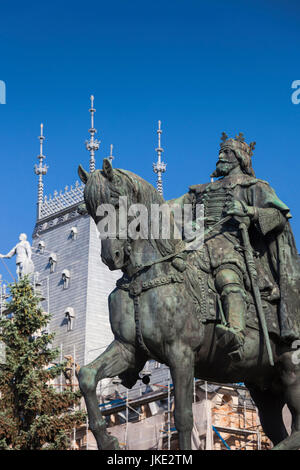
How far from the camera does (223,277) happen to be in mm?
11242

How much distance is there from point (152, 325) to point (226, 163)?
2692mm

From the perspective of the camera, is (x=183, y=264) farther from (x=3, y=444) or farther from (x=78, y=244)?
(x=78, y=244)

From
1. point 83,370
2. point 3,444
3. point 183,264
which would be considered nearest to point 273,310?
point 183,264

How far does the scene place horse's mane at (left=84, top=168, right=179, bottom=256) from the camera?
35.3 feet

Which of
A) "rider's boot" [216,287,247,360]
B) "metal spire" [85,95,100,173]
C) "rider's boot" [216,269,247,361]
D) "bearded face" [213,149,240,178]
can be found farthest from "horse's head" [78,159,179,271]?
"metal spire" [85,95,100,173]

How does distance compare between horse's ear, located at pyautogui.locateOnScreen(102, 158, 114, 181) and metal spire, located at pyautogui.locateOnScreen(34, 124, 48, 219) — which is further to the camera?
metal spire, located at pyautogui.locateOnScreen(34, 124, 48, 219)

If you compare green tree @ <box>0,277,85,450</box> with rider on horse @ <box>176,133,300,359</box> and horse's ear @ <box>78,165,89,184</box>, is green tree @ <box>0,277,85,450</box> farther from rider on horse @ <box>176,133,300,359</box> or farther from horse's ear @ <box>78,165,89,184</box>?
horse's ear @ <box>78,165,89,184</box>

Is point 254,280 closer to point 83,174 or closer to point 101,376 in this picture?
point 101,376

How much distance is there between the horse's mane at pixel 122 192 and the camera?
35.3 ft

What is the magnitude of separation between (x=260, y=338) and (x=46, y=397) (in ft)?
74.6

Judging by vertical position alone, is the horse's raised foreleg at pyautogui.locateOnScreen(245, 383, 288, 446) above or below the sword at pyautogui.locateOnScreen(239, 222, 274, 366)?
below

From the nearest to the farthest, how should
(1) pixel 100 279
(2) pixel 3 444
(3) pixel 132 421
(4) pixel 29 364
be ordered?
1. (2) pixel 3 444
2. (4) pixel 29 364
3. (3) pixel 132 421
4. (1) pixel 100 279

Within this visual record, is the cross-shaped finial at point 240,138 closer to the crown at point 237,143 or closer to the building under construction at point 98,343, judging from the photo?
the crown at point 237,143

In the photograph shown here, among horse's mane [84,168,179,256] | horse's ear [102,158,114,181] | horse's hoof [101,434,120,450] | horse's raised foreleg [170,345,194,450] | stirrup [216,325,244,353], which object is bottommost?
horse's hoof [101,434,120,450]
